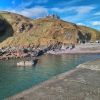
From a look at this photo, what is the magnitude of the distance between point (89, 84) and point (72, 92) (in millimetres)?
5253

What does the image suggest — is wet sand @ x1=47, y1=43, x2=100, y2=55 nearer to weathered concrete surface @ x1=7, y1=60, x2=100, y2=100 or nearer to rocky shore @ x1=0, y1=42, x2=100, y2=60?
rocky shore @ x1=0, y1=42, x2=100, y2=60

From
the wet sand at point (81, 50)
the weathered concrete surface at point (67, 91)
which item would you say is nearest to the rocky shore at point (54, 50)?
the wet sand at point (81, 50)

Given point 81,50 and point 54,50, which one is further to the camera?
point 54,50

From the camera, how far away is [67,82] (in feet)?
129

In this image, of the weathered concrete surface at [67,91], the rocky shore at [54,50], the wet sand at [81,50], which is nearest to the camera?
the weathered concrete surface at [67,91]

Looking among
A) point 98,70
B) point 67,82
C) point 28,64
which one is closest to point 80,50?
point 28,64

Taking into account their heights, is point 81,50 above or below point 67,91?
above

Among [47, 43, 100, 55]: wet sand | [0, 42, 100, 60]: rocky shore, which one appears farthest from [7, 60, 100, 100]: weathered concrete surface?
[47, 43, 100, 55]: wet sand

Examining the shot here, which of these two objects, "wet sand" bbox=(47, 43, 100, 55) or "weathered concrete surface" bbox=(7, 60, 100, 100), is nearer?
"weathered concrete surface" bbox=(7, 60, 100, 100)

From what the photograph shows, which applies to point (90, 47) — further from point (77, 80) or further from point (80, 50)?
point (77, 80)

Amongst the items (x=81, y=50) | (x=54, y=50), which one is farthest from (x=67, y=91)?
(x=54, y=50)

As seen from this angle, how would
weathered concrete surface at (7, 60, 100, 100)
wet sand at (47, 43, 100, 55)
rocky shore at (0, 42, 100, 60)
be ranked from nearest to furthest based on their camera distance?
1. weathered concrete surface at (7, 60, 100, 100)
2. rocky shore at (0, 42, 100, 60)
3. wet sand at (47, 43, 100, 55)

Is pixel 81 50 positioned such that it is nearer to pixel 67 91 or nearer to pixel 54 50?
pixel 54 50

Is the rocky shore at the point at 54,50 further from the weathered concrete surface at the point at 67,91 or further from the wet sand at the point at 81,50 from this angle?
the weathered concrete surface at the point at 67,91
